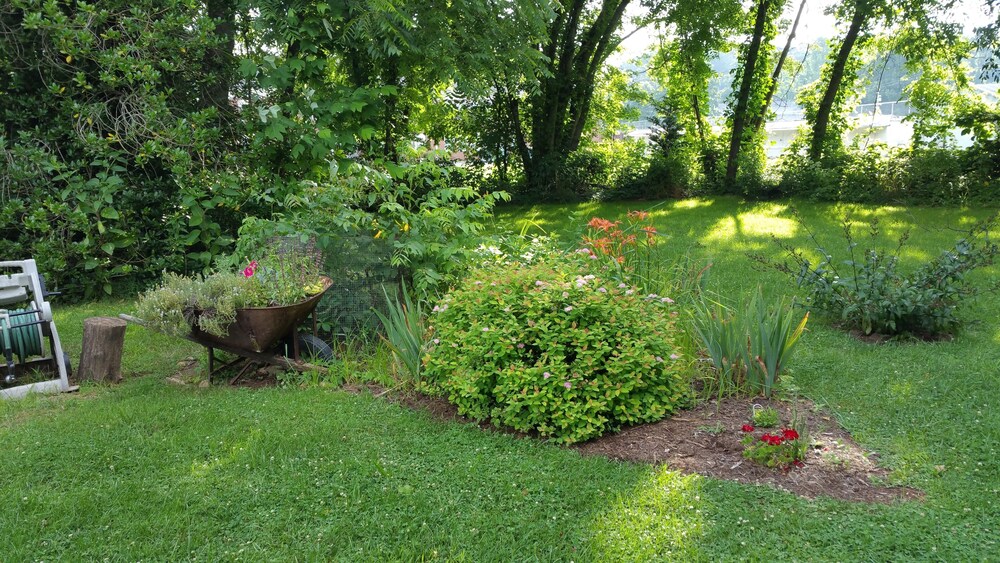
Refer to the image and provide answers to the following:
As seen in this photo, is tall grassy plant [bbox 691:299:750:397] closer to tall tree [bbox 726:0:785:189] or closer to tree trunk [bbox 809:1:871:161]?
tall tree [bbox 726:0:785:189]

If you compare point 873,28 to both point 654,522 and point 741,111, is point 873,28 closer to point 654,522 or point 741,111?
point 741,111

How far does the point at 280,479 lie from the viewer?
3203 millimetres

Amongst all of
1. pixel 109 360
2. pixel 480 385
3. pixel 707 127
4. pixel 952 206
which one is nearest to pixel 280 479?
pixel 480 385

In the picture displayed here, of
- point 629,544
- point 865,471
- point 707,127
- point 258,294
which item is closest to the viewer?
point 629,544

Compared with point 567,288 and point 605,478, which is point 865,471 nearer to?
point 605,478

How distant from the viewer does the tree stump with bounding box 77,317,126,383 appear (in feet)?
15.5

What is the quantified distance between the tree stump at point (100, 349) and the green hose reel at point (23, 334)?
284 mm

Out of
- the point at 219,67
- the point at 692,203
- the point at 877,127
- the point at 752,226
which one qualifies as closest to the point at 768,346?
the point at 219,67

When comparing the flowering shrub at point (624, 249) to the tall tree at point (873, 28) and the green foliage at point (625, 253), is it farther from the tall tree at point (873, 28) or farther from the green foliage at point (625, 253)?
the tall tree at point (873, 28)

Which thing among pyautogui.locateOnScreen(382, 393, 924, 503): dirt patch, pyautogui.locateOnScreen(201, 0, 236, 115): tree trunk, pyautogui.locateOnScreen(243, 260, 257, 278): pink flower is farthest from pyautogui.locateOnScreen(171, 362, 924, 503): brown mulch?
pyautogui.locateOnScreen(201, 0, 236, 115): tree trunk

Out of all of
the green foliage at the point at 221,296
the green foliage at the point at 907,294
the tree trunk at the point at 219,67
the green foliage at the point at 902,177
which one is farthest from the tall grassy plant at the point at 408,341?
the green foliage at the point at 902,177

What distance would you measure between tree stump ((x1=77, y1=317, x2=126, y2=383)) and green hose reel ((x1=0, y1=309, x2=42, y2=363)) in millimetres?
284

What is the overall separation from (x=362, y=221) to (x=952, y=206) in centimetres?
1114

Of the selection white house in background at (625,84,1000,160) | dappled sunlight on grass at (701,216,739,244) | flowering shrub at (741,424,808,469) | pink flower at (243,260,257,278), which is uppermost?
white house in background at (625,84,1000,160)
